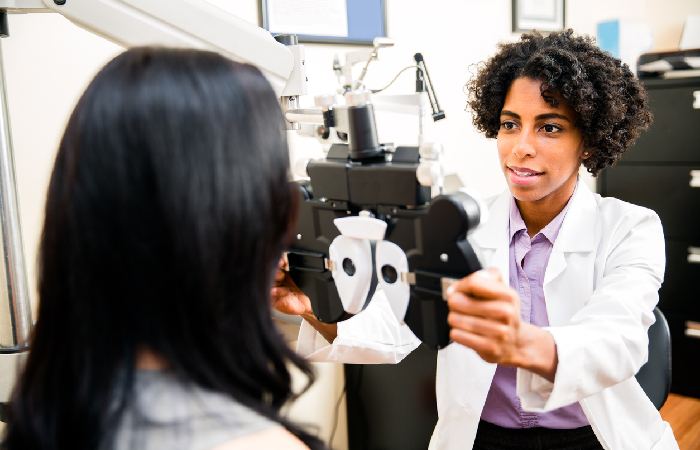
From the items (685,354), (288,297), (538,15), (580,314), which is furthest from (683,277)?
(288,297)

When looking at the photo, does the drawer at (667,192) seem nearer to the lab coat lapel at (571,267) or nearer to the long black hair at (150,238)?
the lab coat lapel at (571,267)

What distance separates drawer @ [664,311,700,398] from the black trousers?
1771 mm

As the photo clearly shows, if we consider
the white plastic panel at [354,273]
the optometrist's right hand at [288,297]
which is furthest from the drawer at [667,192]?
the white plastic panel at [354,273]

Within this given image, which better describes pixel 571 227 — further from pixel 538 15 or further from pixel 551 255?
pixel 538 15

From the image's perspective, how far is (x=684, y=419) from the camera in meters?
2.45

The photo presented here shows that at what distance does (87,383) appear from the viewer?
48cm

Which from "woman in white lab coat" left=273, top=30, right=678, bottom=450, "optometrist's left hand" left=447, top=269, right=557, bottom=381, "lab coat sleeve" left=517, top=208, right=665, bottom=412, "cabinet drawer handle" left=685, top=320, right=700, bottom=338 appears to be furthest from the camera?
"cabinet drawer handle" left=685, top=320, right=700, bottom=338

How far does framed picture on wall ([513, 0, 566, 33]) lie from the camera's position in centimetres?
232

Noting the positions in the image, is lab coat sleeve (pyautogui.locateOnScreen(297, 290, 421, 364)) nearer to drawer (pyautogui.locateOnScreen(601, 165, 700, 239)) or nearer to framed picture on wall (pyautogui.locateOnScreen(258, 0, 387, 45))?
framed picture on wall (pyautogui.locateOnScreen(258, 0, 387, 45))

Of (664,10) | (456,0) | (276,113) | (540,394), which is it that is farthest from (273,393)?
(664,10)

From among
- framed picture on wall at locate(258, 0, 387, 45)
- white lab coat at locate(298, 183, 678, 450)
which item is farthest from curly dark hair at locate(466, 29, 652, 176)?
framed picture on wall at locate(258, 0, 387, 45)

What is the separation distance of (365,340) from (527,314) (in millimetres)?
355

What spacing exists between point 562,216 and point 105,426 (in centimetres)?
100

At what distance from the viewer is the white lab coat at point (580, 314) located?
39.0 inches
